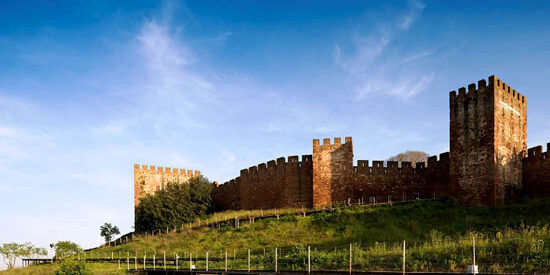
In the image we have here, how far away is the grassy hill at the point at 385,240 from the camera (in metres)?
17.6

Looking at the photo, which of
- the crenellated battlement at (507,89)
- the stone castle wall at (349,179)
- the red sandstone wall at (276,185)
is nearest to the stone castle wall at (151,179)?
the red sandstone wall at (276,185)

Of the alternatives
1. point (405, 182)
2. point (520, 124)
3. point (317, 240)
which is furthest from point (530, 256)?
point (405, 182)

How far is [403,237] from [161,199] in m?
23.7

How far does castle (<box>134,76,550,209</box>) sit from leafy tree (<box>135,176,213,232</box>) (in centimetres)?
256

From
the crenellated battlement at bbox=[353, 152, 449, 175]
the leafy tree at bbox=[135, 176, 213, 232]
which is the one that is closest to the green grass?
the leafy tree at bbox=[135, 176, 213, 232]

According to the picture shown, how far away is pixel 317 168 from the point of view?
38281 mm

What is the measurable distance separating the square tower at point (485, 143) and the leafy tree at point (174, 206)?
21745mm

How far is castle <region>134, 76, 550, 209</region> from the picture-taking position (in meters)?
30.1

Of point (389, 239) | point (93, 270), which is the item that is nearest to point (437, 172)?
point (389, 239)

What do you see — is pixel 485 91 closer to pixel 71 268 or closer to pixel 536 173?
pixel 536 173

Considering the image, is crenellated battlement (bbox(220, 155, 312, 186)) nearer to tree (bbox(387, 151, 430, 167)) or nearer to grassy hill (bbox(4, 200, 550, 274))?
grassy hill (bbox(4, 200, 550, 274))

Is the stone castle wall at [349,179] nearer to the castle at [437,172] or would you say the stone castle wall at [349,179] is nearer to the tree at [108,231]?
the castle at [437,172]

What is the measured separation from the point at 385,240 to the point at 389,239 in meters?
0.24

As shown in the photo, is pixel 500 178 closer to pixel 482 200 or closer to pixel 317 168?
pixel 482 200
